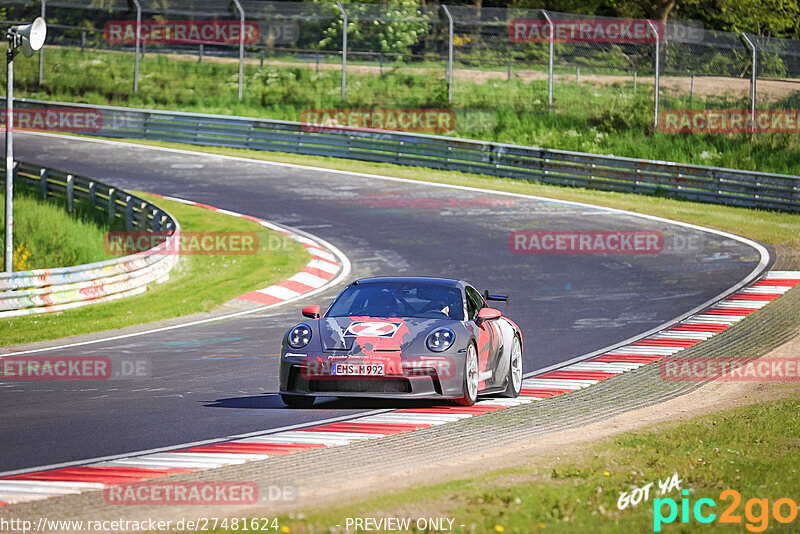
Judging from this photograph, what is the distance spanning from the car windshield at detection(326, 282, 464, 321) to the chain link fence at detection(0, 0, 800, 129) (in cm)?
2208

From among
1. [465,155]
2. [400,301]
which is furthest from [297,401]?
[465,155]

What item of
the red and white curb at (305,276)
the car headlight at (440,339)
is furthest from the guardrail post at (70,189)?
the car headlight at (440,339)

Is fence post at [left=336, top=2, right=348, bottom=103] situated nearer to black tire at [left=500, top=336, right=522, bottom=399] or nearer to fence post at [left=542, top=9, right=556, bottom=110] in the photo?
fence post at [left=542, top=9, right=556, bottom=110]

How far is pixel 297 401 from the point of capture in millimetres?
10672

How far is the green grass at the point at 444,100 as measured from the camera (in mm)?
33406

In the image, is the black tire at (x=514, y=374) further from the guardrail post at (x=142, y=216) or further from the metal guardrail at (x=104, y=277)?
the guardrail post at (x=142, y=216)

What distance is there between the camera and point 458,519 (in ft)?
20.6

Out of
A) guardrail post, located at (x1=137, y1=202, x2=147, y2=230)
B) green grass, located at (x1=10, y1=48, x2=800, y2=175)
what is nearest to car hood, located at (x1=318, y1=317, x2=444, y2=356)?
guardrail post, located at (x1=137, y1=202, x2=147, y2=230)

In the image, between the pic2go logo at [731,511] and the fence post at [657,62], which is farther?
the fence post at [657,62]

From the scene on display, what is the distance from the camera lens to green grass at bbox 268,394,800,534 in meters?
6.24

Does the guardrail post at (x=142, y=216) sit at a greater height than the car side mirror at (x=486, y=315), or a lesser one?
lesser

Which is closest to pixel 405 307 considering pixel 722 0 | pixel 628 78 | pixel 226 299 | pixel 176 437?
pixel 176 437

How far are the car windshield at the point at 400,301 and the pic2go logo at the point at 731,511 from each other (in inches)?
179

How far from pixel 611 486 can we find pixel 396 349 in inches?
134
